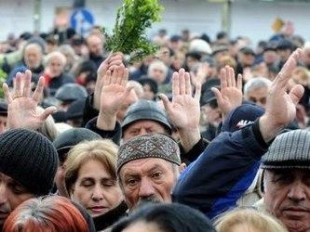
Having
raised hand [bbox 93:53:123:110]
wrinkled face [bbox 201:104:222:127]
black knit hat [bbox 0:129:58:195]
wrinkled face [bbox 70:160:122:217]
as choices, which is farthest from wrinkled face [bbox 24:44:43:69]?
black knit hat [bbox 0:129:58:195]

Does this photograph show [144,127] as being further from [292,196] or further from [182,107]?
[292,196]

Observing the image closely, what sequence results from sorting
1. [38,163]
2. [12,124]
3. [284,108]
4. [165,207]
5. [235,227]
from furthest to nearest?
[12,124], [38,163], [284,108], [235,227], [165,207]

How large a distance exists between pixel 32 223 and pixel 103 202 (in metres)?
1.93

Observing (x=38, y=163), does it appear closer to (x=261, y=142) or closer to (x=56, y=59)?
(x=261, y=142)

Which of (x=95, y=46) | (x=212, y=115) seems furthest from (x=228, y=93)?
(x=95, y=46)

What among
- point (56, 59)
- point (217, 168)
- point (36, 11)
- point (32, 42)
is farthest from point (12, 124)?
point (36, 11)

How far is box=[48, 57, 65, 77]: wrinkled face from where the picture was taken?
725 inches

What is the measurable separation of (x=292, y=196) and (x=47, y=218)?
1188 millimetres

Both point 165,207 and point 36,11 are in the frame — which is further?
point 36,11

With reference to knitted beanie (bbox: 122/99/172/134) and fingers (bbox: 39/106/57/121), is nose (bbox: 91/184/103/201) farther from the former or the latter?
knitted beanie (bbox: 122/99/172/134)

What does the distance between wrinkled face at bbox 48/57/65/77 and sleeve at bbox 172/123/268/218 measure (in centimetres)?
1227

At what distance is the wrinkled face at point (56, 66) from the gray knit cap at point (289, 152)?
41.1 ft

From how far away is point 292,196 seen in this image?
19.5 feet

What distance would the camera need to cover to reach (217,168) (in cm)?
603
